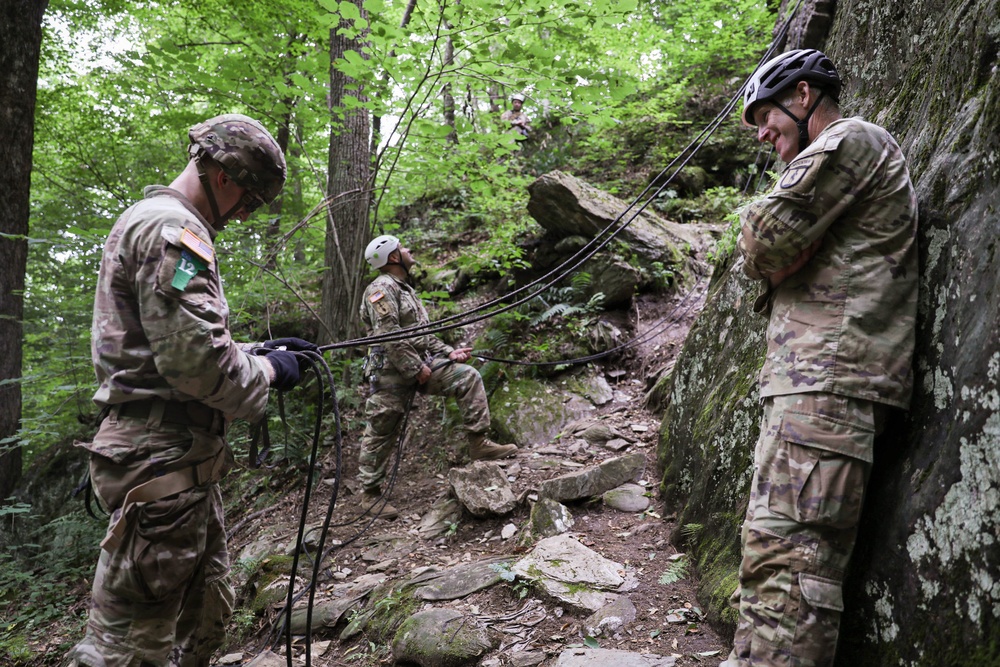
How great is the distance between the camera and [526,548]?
437cm

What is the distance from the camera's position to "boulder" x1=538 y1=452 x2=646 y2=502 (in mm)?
4746

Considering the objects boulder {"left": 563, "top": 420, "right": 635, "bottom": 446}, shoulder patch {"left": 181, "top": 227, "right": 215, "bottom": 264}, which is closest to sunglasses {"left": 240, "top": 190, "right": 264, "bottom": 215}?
shoulder patch {"left": 181, "top": 227, "right": 215, "bottom": 264}

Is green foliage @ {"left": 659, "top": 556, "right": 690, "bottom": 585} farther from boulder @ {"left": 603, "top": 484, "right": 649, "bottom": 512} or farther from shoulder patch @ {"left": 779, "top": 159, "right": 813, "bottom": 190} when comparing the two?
shoulder patch @ {"left": 779, "top": 159, "right": 813, "bottom": 190}

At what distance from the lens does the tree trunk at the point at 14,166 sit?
6.74 meters

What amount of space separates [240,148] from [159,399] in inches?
48.0

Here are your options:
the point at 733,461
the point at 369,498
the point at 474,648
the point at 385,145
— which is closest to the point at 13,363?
the point at 369,498

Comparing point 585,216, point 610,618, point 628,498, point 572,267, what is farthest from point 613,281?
point 610,618

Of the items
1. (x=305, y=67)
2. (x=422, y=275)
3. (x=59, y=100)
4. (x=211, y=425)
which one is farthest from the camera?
(x=422, y=275)

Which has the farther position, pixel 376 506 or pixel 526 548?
pixel 376 506

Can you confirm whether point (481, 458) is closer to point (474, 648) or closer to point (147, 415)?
point (474, 648)

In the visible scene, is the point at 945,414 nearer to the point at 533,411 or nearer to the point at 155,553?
the point at 155,553

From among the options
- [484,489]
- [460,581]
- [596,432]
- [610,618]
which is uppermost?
[596,432]

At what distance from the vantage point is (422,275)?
970 centimetres

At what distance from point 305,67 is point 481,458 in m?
4.76
